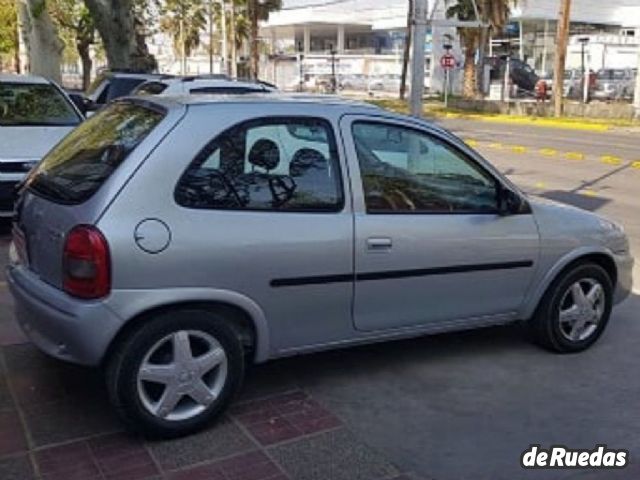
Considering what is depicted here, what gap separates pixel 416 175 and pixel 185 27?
61.1 metres

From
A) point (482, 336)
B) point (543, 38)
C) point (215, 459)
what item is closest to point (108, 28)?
point (482, 336)

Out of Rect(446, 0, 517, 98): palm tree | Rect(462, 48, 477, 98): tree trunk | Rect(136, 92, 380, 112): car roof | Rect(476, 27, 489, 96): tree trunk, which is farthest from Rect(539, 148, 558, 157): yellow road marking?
Rect(462, 48, 477, 98): tree trunk

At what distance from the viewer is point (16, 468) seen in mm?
3570

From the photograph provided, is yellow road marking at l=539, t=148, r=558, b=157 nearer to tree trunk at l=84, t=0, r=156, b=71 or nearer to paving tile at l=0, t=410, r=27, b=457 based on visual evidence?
→ tree trunk at l=84, t=0, r=156, b=71

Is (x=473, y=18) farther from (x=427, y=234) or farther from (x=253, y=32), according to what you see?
(x=427, y=234)

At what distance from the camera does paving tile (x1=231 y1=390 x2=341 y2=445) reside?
13.0ft

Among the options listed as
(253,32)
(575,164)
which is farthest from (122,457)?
(253,32)

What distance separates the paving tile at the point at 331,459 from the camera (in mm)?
3586

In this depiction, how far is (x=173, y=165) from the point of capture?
3799 millimetres

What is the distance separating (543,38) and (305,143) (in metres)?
49.1

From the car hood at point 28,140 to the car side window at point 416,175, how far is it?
4.99 meters

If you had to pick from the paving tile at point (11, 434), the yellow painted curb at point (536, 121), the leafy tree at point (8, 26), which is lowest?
the paving tile at point (11, 434)

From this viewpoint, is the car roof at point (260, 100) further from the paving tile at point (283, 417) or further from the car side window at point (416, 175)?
the paving tile at point (283, 417)

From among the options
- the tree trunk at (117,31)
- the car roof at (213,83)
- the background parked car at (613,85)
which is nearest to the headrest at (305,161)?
the car roof at (213,83)
